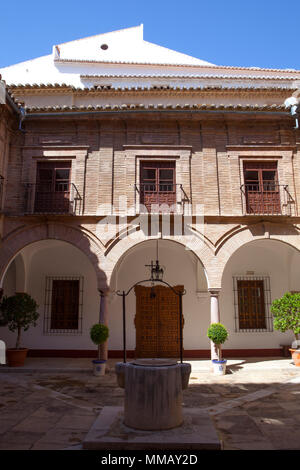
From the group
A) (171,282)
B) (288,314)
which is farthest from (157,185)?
(288,314)

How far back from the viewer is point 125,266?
471 inches

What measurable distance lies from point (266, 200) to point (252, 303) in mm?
3735

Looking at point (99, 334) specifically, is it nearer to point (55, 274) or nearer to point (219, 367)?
point (219, 367)

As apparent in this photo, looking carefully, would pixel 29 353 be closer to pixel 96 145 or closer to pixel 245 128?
pixel 96 145

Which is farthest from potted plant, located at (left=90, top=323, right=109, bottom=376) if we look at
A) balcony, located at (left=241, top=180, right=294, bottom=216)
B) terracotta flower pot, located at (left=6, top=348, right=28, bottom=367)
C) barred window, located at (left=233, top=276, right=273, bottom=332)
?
balcony, located at (left=241, top=180, right=294, bottom=216)

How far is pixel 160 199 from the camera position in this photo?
10195mm

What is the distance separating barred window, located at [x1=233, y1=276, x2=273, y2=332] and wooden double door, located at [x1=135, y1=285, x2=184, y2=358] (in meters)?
1.99

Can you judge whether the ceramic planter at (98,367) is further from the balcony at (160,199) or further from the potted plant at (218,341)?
the balcony at (160,199)

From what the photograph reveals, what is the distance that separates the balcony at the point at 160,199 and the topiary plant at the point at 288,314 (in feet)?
12.2

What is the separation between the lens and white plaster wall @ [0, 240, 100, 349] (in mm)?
11453

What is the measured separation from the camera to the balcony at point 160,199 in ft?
33.0

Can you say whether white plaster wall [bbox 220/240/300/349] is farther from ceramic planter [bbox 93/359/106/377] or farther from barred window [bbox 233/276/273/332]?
ceramic planter [bbox 93/359/106/377]
